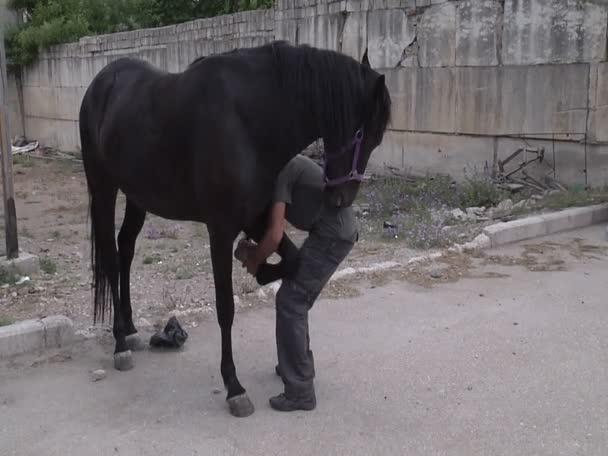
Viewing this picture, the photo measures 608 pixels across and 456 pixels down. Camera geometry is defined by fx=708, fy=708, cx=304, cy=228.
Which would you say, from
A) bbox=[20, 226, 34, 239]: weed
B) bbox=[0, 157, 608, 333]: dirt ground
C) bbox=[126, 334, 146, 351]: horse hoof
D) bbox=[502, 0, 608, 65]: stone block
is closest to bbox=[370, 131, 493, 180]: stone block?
bbox=[502, 0, 608, 65]: stone block

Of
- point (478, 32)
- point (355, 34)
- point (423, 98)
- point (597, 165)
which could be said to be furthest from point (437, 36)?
point (597, 165)

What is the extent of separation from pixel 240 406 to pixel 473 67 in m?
7.13

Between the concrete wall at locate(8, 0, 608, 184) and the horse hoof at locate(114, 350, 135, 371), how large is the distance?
20.9ft

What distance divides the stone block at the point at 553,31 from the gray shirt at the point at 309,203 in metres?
6.00

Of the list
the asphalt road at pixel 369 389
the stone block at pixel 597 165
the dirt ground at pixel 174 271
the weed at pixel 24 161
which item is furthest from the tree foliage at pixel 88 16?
the asphalt road at pixel 369 389

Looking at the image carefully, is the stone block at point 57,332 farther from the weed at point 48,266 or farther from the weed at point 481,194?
the weed at point 481,194

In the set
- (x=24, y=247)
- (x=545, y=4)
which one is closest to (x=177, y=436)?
(x=24, y=247)

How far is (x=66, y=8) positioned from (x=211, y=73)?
55.7 ft

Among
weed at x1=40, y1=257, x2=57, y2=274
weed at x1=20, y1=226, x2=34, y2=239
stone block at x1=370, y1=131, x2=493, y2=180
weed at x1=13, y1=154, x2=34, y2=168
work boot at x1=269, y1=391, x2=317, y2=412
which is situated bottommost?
weed at x1=13, y1=154, x2=34, y2=168

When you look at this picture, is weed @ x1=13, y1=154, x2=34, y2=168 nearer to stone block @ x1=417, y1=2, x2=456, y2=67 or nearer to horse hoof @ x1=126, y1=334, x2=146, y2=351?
stone block @ x1=417, y1=2, x2=456, y2=67

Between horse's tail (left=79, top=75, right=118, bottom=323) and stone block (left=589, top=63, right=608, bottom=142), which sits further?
stone block (left=589, top=63, right=608, bottom=142)

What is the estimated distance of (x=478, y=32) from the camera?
9375mm

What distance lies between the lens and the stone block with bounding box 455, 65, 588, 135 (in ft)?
28.0

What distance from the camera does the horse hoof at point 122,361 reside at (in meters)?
4.20
